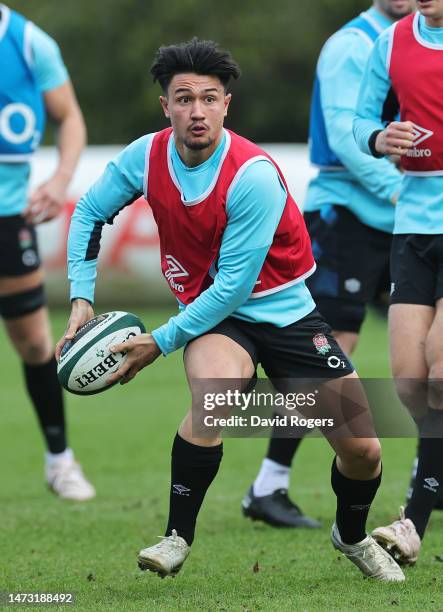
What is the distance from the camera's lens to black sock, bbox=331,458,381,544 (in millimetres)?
5301

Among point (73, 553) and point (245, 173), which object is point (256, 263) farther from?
point (73, 553)

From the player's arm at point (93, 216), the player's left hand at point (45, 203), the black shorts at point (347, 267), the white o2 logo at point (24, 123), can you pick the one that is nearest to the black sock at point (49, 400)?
the player's left hand at point (45, 203)

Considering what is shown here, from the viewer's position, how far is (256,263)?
5023mm

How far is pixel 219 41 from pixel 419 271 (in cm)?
3431

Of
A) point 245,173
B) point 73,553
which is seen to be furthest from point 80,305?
point 73,553

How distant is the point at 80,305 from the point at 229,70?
1105 mm

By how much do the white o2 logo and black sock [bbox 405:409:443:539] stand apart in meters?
3.23

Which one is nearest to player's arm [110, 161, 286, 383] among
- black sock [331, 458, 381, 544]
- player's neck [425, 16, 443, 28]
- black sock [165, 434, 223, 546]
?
black sock [165, 434, 223, 546]

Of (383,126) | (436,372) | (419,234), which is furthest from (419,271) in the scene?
(383,126)

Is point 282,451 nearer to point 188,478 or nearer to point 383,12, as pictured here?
point 188,478

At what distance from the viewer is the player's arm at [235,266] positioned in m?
5.00

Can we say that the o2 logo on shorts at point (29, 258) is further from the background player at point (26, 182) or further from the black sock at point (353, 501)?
the black sock at point (353, 501)

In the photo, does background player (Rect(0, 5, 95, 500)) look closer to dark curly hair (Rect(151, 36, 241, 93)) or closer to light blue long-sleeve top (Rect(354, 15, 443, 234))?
light blue long-sleeve top (Rect(354, 15, 443, 234))

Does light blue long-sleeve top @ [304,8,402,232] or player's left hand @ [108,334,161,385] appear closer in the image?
player's left hand @ [108,334,161,385]
